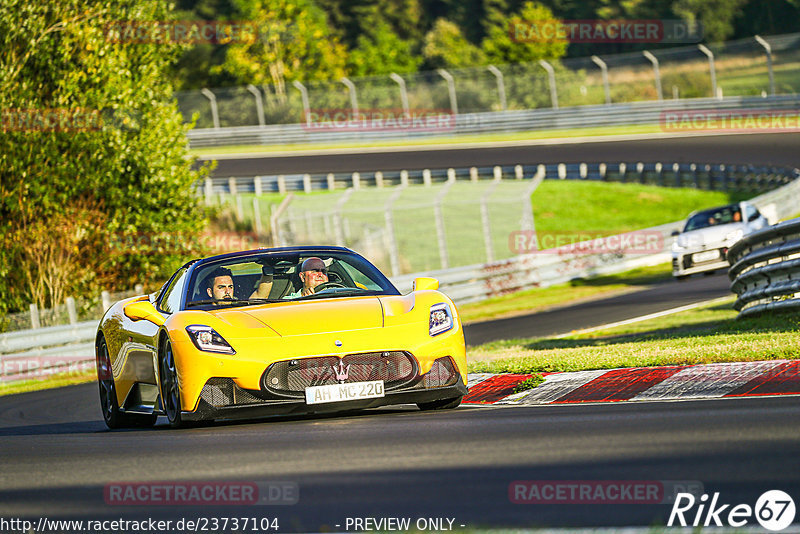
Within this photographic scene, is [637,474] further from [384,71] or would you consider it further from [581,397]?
[384,71]

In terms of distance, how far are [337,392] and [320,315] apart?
0.65 m

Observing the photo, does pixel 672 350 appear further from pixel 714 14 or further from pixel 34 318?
pixel 714 14

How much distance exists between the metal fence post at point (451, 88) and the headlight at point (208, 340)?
40.4 metres

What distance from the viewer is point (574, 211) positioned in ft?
122

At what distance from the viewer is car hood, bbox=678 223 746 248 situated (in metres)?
23.5

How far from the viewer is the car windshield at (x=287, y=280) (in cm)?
906

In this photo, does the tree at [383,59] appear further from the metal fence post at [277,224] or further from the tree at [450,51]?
the metal fence post at [277,224]

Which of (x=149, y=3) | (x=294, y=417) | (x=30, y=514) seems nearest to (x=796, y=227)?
(x=294, y=417)

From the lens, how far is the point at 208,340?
8000mm

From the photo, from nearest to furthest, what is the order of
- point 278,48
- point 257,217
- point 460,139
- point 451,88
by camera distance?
point 257,217 < point 451,88 < point 460,139 < point 278,48

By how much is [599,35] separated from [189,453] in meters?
79.5

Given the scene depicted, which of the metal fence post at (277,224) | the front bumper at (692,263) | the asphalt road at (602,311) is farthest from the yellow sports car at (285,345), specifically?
the metal fence post at (277,224)

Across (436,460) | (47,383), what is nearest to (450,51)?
(47,383)

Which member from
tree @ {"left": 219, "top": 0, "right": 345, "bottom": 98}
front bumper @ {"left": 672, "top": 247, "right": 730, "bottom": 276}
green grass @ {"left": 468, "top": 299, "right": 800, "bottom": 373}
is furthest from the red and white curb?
tree @ {"left": 219, "top": 0, "right": 345, "bottom": 98}
